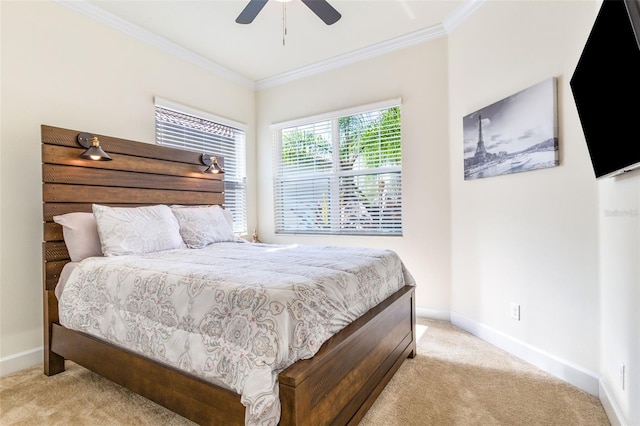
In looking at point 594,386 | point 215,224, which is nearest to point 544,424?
point 594,386

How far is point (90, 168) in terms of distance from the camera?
2.63 m

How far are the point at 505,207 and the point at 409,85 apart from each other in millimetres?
1665

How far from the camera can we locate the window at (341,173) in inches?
143

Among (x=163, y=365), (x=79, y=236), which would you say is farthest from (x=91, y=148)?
(x=163, y=365)

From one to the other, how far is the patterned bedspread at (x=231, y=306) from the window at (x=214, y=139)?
1.77m

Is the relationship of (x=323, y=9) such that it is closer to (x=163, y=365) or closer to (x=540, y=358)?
(x=163, y=365)

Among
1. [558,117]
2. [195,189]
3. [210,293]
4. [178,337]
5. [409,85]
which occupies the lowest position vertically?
[178,337]

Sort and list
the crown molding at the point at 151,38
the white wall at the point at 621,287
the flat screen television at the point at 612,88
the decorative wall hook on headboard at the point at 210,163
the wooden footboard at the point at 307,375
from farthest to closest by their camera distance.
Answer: the decorative wall hook on headboard at the point at 210,163 → the crown molding at the point at 151,38 → the white wall at the point at 621,287 → the wooden footboard at the point at 307,375 → the flat screen television at the point at 612,88

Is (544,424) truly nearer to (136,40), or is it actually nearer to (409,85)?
(409,85)

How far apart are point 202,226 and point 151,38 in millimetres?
1988

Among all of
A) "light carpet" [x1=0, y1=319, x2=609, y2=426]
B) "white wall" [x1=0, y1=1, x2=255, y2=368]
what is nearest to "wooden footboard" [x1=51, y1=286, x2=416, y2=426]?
"light carpet" [x1=0, y1=319, x2=609, y2=426]

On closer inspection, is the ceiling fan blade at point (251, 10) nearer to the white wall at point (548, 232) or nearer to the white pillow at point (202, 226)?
the white pillow at point (202, 226)

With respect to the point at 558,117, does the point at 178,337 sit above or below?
below

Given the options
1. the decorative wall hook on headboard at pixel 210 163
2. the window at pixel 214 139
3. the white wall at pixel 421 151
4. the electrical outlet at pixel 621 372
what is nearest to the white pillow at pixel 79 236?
the window at pixel 214 139
